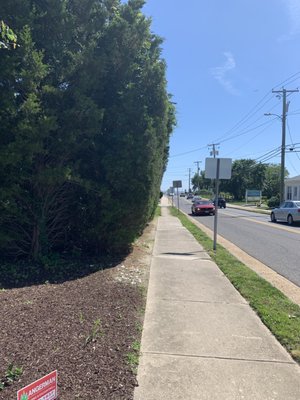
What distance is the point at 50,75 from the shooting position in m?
7.09

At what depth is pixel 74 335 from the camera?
12.8 ft

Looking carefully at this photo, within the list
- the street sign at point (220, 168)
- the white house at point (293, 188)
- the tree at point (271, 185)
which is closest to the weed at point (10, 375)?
the street sign at point (220, 168)

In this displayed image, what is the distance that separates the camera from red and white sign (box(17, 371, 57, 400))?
2.06 m

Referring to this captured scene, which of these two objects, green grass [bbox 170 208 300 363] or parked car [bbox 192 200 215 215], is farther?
parked car [bbox 192 200 215 215]

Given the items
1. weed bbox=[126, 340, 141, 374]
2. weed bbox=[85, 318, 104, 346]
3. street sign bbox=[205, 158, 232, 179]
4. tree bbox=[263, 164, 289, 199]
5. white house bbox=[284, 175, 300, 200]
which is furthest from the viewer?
tree bbox=[263, 164, 289, 199]

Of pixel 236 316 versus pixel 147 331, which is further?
pixel 236 316

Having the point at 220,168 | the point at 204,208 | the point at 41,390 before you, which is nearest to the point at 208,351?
the point at 41,390

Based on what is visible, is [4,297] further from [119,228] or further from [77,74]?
[77,74]

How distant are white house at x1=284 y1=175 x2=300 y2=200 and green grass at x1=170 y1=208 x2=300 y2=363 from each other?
43.9 m

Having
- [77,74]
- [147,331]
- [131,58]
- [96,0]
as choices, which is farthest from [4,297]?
[96,0]

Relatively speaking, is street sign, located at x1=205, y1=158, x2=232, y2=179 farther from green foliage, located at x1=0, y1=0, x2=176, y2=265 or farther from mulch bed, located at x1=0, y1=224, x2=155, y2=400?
mulch bed, located at x1=0, y1=224, x2=155, y2=400

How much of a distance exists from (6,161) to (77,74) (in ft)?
7.53

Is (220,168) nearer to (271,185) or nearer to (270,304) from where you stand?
(270,304)

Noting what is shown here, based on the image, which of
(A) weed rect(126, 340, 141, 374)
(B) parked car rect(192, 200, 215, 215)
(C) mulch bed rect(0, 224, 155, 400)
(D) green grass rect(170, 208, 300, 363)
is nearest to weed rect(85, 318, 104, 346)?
(C) mulch bed rect(0, 224, 155, 400)
